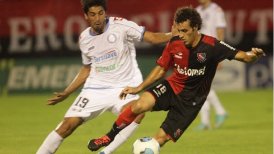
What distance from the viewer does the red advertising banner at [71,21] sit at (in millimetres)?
19000

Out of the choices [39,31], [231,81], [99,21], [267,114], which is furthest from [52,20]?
[99,21]

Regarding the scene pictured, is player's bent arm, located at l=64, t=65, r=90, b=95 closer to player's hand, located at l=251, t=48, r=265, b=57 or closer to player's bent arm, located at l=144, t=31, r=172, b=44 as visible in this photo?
player's bent arm, located at l=144, t=31, r=172, b=44

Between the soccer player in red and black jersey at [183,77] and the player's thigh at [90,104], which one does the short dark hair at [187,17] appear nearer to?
the soccer player in red and black jersey at [183,77]

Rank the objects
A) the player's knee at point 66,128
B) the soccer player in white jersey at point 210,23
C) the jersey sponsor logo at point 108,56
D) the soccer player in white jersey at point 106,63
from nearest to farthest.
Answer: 1. the player's knee at point 66,128
2. the soccer player in white jersey at point 106,63
3. the jersey sponsor logo at point 108,56
4. the soccer player in white jersey at point 210,23

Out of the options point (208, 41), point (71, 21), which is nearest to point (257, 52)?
point (208, 41)

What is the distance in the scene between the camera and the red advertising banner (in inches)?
748

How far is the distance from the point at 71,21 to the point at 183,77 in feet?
36.0

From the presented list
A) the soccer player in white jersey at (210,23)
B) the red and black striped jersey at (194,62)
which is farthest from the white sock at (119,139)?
the soccer player in white jersey at (210,23)

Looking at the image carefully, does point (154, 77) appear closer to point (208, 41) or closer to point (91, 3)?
point (208, 41)

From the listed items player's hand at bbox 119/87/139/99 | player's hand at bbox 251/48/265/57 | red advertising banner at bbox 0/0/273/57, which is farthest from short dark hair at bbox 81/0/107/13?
red advertising banner at bbox 0/0/273/57

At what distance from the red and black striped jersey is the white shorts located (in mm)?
690

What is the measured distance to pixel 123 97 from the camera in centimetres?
850

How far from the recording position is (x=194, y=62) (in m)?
8.41

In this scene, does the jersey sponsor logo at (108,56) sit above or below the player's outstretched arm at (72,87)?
above
